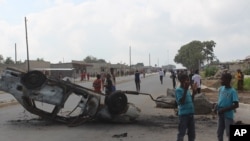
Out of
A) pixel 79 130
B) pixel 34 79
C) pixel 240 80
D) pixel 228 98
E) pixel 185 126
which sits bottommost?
pixel 79 130

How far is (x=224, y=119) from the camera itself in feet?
27.7

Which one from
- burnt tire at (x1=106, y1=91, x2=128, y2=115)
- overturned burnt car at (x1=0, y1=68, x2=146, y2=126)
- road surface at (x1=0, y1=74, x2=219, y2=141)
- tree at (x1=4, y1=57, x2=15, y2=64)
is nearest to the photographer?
road surface at (x1=0, y1=74, x2=219, y2=141)

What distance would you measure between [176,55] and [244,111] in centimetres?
15006

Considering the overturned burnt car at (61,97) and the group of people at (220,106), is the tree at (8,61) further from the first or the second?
the group of people at (220,106)

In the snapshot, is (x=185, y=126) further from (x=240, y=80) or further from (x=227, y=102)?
(x=240, y=80)

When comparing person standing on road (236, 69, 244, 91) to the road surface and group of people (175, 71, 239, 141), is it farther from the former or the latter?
group of people (175, 71, 239, 141)

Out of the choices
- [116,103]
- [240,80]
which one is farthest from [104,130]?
[240,80]

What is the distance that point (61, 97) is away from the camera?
46.4 ft

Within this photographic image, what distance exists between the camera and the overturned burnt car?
13.9m

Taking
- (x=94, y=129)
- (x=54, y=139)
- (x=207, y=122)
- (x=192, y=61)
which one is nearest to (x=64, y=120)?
(x=94, y=129)

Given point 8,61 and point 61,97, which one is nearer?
point 61,97

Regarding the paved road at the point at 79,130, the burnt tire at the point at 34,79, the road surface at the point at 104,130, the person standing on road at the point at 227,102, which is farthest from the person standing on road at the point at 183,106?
the burnt tire at the point at 34,79

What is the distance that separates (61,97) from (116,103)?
1.71 meters

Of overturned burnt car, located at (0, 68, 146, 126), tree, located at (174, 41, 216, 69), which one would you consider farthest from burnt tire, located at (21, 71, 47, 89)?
tree, located at (174, 41, 216, 69)
